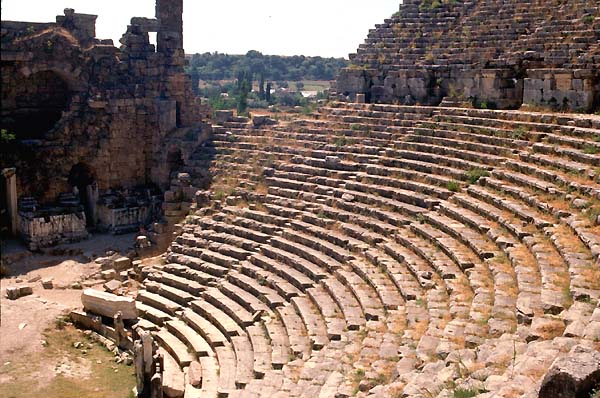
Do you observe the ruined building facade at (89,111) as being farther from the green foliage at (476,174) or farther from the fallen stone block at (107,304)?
the green foliage at (476,174)

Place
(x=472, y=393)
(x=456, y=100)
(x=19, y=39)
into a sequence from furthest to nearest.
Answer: (x=19, y=39), (x=456, y=100), (x=472, y=393)

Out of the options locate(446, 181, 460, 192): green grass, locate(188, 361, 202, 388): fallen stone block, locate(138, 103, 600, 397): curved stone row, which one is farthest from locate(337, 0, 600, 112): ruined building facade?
locate(188, 361, 202, 388): fallen stone block

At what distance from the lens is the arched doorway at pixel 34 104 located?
72.6ft

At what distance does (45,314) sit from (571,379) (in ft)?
40.7

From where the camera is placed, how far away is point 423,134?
16672mm

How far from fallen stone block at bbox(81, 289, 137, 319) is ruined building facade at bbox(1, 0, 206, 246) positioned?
542 centimetres

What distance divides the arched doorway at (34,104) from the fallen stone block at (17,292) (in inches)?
244

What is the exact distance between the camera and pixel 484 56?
17.7m

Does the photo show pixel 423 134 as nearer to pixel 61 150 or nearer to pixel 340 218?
pixel 340 218

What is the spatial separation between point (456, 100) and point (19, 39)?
1229 centimetres

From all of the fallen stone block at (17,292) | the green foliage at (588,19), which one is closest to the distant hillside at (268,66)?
the fallen stone block at (17,292)

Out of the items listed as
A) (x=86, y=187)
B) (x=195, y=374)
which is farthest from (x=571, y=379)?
(x=86, y=187)

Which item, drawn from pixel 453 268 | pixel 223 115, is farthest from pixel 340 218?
pixel 223 115

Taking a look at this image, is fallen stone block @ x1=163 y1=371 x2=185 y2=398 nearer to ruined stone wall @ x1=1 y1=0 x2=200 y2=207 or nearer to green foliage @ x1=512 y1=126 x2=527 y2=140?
green foliage @ x1=512 y1=126 x2=527 y2=140
